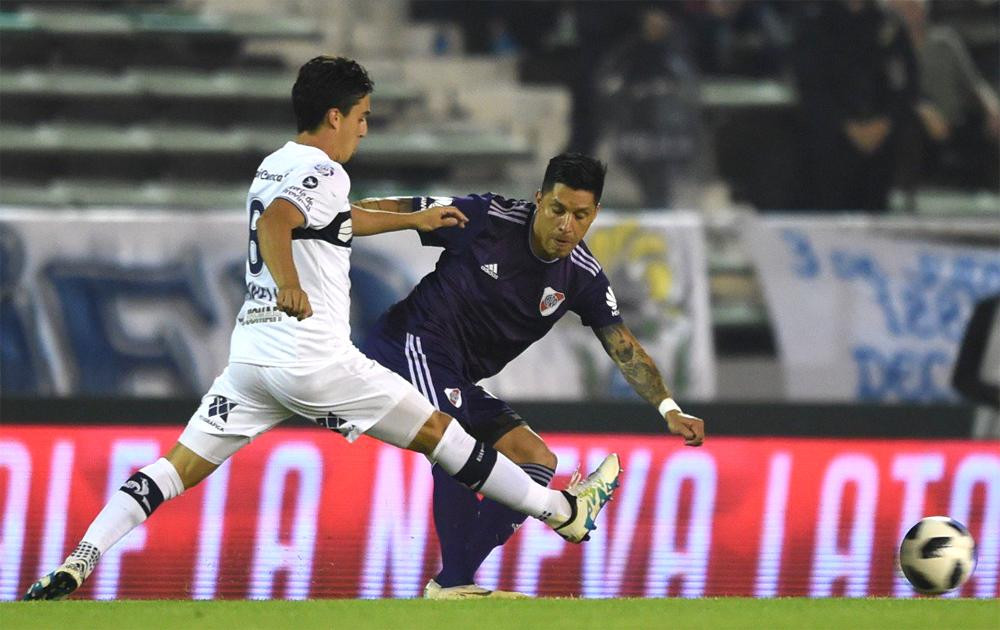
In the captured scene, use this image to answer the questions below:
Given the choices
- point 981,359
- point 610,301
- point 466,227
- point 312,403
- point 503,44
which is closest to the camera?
point 312,403

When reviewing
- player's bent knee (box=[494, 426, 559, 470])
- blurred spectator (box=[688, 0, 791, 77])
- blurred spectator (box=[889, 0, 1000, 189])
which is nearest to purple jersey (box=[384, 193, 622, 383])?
player's bent knee (box=[494, 426, 559, 470])

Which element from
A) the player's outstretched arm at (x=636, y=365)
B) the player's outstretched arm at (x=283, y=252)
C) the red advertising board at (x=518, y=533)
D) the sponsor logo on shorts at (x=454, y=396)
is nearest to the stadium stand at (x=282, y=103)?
the red advertising board at (x=518, y=533)

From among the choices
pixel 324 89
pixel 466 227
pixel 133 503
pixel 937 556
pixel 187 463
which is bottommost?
pixel 937 556

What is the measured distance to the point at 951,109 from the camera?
13273mm

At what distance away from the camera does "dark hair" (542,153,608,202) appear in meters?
5.64

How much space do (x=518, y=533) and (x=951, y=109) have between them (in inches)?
297

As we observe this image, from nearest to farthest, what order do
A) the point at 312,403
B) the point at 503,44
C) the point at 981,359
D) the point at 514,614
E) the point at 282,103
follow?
the point at 514,614, the point at 312,403, the point at 981,359, the point at 282,103, the point at 503,44

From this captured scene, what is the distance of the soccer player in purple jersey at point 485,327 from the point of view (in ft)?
19.5

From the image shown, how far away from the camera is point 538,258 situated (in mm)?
5930

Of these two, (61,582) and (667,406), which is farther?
(667,406)

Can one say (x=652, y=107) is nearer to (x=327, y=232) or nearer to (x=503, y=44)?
(x=503, y=44)

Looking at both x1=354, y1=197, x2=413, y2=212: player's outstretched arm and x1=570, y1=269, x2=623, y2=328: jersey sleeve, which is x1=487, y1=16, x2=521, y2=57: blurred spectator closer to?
x1=570, y1=269, x2=623, y2=328: jersey sleeve

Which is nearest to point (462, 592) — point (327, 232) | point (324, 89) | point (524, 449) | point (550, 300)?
point (524, 449)

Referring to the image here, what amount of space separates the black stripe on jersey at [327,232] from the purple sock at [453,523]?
1.14 m
